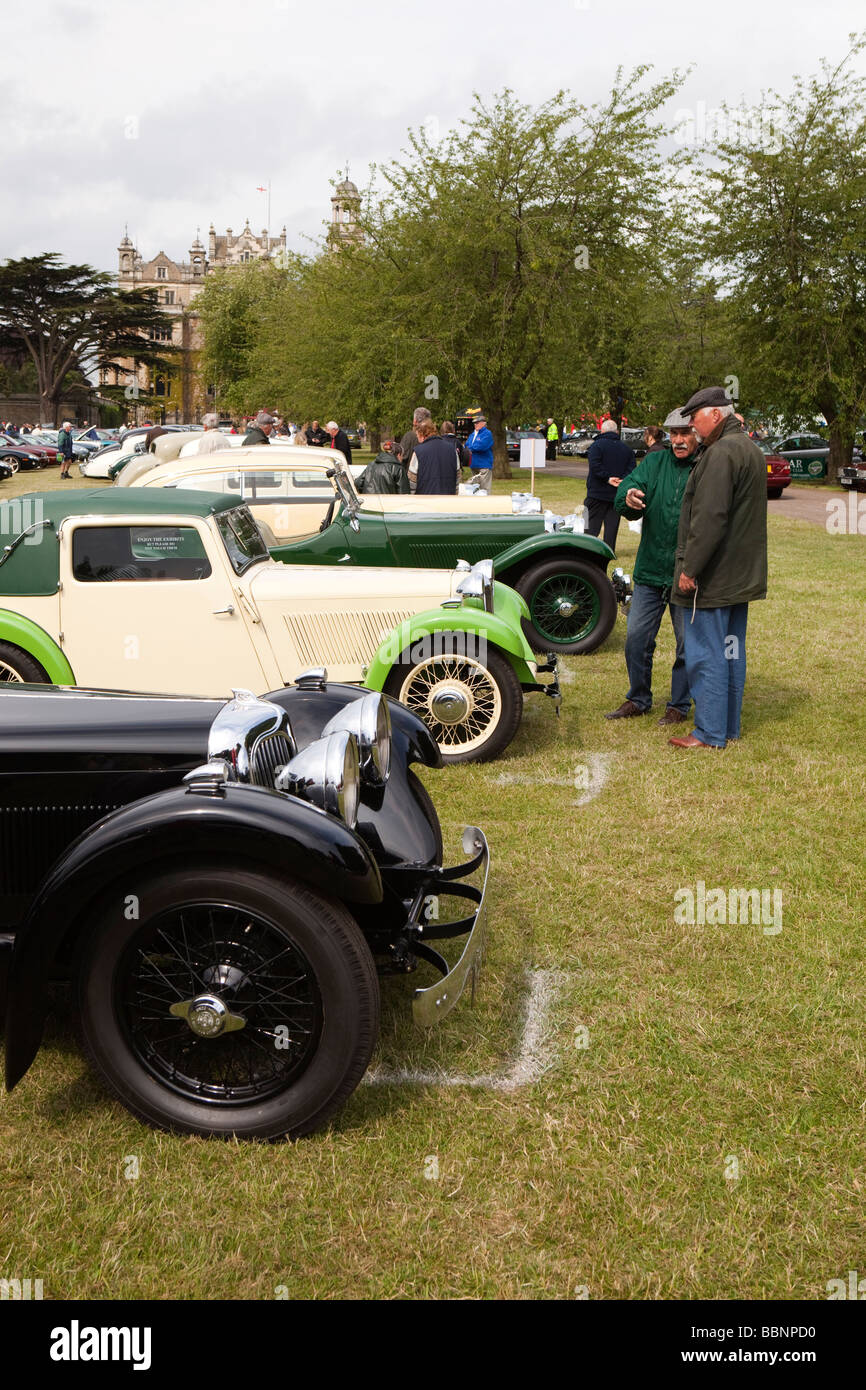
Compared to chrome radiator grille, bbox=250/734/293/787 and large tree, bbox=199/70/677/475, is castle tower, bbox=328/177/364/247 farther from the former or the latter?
chrome radiator grille, bbox=250/734/293/787

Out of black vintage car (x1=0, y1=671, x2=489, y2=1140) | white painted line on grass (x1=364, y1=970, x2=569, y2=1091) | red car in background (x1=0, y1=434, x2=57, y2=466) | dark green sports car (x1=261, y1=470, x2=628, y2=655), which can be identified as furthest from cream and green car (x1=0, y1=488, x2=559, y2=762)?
red car in background (x1=0, y1=434, x2=57, y2=466)

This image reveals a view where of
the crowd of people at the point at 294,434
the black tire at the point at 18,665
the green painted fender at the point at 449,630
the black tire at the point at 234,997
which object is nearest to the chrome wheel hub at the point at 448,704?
the green painted fender at the point at 449,630

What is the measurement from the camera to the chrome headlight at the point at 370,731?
142 inches

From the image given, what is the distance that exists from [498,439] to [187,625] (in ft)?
82.7

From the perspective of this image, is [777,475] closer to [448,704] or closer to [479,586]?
[479,586]

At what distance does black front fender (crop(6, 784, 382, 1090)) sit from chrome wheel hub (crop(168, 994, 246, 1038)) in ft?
1.04

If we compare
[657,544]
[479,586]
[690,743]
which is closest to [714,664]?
[690,743]

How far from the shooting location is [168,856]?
2912 mm

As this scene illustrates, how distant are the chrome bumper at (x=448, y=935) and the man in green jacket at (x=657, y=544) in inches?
131

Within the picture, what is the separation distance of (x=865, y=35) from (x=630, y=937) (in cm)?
2834


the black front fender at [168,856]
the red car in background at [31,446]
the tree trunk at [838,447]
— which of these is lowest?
the black front fender at [168,856]

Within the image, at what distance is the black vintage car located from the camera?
2865mm

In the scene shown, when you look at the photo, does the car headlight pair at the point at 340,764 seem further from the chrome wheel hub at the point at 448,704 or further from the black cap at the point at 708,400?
the black cap at the point at 708,400
